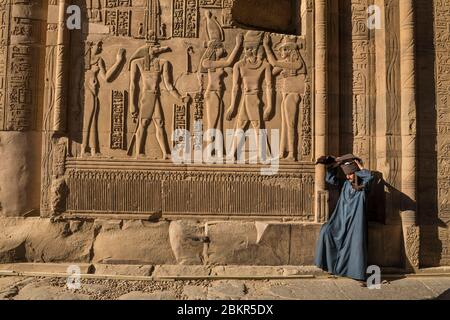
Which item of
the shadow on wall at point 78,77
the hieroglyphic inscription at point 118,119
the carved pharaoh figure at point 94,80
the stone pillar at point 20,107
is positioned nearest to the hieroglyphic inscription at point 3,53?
the stone pillar at point 20,107

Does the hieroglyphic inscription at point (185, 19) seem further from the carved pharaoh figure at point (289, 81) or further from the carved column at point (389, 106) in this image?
the carved column at point (389, 106)

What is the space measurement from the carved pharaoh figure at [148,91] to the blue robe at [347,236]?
2648 mm

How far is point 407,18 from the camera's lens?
588 centimetres

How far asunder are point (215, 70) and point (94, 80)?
1871mm

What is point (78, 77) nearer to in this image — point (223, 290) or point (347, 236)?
point (223, 290)

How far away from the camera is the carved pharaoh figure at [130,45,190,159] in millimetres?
5836

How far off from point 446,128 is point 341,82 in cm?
176

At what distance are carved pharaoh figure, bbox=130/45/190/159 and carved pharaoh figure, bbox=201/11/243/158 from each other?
16.3 inches

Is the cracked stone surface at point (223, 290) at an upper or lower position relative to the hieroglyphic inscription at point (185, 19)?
lower

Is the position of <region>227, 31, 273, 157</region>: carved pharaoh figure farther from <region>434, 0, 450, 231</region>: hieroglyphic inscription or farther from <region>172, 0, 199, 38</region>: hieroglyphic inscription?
<region>434, 0, 450, 231</region>: hieroglyphic inscription

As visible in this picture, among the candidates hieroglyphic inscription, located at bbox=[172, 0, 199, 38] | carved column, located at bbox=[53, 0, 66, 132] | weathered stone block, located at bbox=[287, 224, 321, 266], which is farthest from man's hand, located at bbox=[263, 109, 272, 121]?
carved column, located at bbox=[53, 0, 66, 132]

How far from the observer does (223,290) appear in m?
4.88

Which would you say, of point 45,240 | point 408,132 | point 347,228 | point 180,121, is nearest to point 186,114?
point 180,121

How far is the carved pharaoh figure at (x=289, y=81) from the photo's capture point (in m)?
5.92
